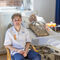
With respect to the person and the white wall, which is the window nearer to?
the white wall

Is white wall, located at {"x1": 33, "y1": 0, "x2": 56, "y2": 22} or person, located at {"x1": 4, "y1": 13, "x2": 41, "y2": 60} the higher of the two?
white wall, located at {"x1": 33, "y1": 0, "x2": 56, "y2": 22}

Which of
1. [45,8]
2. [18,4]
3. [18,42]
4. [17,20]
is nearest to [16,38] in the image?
[18,42]

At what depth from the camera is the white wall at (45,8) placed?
374 cm

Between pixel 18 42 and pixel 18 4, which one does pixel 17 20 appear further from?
pixel 18 4

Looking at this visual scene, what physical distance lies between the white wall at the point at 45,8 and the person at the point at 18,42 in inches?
67.0

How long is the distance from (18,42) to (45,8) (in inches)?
81.1

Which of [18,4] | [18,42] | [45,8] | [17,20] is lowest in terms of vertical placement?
[18,42]

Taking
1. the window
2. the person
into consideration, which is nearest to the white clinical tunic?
the person

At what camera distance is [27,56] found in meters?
2.07

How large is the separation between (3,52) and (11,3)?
4.13 ft

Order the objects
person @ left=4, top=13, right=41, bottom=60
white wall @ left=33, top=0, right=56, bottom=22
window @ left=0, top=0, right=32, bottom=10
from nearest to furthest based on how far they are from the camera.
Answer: person @ left=4, top=13, right=41, bottom=60 < window @ left=0, top=0, right=32, bottom=10 < white wall @ left=33, top=0, right=56, bottom=22

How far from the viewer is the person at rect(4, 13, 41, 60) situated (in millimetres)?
1995

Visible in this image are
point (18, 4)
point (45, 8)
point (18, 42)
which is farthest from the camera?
point (45, 8)

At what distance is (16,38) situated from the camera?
206 centimetres
